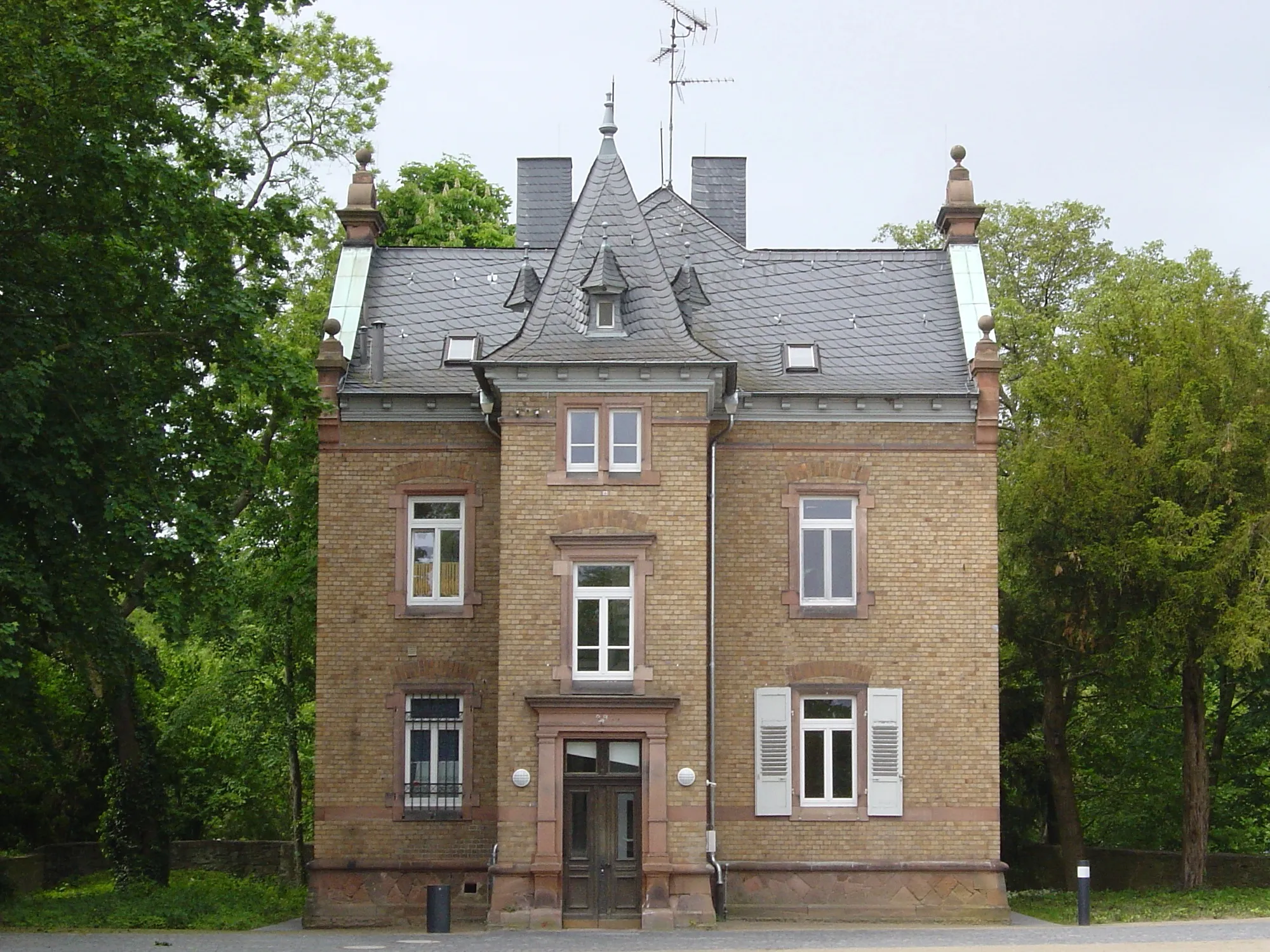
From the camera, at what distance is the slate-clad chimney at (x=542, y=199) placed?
108 ft

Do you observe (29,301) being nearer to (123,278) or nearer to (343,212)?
(123,278)

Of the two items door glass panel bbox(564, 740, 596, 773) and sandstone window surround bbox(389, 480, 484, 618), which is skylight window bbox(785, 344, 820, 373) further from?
door glass panel bbox(564, 740, 596, 773)

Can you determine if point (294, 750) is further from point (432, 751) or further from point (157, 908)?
point (432, 751)

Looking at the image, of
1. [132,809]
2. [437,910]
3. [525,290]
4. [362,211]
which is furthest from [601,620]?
[132,809]

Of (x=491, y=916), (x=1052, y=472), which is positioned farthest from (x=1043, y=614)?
(x=491, y=916)

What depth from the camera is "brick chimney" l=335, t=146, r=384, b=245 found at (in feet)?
104

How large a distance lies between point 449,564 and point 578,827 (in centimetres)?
475

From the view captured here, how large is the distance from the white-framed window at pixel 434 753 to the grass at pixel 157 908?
321 cm

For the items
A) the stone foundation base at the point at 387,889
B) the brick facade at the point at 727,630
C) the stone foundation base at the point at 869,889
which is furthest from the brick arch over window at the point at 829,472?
the stone foundation base at the point at 387,889

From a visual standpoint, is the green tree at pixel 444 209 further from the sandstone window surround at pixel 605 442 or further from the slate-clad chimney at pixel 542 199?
the sandstone window surround at pixel 605 442

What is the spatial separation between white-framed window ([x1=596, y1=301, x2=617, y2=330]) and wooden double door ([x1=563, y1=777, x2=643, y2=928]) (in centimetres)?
662

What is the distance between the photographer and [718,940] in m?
23.8

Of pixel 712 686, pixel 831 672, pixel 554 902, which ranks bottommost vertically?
pixel 554 902

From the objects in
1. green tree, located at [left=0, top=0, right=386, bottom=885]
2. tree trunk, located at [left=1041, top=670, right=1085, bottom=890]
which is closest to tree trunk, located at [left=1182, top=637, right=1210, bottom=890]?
tree trunk, located at [left=1041, top=670, right=1085, bottom=890]
